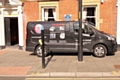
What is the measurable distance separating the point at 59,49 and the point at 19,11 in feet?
15.5

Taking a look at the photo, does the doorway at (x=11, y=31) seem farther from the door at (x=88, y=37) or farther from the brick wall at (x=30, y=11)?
the door at (x=88, y=37)

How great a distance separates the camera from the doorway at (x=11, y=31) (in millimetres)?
13984

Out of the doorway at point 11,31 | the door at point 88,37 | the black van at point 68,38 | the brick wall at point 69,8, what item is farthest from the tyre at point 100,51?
the doorway at point 11,31

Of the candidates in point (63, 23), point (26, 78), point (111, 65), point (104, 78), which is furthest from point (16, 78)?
point (63, 23)

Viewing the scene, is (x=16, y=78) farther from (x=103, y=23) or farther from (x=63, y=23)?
(x=103, y=23)

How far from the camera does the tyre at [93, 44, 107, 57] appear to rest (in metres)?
9.86

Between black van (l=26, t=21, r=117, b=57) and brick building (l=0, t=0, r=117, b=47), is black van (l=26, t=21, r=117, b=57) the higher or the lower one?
the lower one

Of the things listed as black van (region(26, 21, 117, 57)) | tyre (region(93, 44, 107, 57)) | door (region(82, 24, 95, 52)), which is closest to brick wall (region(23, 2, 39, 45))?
black van (region(26, 21, 117, 57))

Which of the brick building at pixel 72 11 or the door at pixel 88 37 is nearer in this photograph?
the door at pixel 88 37

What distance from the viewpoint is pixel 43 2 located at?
41.7 ft

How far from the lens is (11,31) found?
48.4 feet

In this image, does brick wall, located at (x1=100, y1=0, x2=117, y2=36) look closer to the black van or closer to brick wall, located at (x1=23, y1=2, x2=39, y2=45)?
the black van

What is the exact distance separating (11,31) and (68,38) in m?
6.33

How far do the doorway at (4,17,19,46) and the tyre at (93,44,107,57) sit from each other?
727 cm
